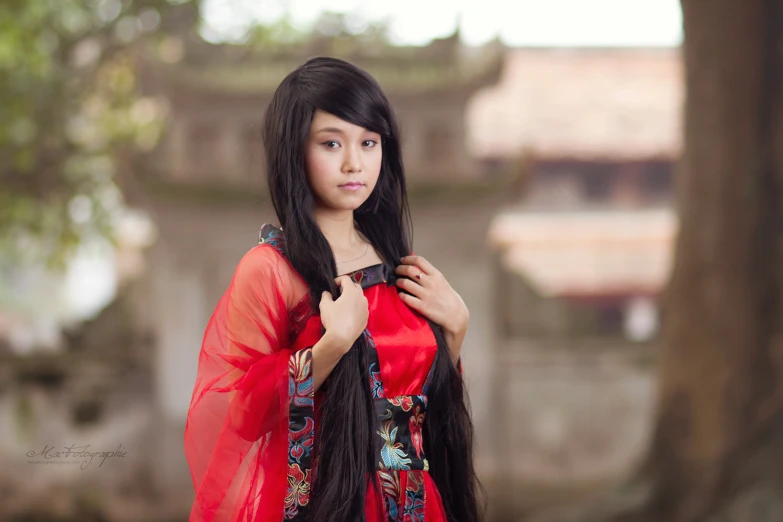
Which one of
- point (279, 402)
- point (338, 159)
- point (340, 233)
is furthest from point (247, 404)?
point (338, 159)

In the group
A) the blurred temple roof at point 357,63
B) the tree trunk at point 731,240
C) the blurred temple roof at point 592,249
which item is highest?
the blurred temple roof at point 357,63

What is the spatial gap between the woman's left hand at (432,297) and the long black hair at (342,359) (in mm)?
32

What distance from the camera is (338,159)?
1.86 meters

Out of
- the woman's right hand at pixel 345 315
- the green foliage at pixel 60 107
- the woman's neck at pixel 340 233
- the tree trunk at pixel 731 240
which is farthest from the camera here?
the green foliage at pixel 60 107

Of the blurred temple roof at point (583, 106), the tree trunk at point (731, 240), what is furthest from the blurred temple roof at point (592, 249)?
the tree trunk at point (731, 240)

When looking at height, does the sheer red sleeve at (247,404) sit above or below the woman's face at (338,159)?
below

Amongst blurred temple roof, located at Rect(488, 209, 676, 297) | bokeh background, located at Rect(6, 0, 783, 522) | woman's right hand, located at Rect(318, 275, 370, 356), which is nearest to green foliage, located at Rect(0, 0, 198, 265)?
bokeh background, located at Rect(6, 0, 783, 522)

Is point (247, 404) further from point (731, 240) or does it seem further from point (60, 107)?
point (60, 107)

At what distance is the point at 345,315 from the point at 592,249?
36.7 ft

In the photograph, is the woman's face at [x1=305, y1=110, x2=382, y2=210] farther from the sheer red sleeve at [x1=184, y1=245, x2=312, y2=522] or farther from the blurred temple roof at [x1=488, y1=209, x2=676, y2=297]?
the blurred temple roof at [x1=488, y1=209, x2=676, y2=297]

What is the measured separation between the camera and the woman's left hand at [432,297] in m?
1.95

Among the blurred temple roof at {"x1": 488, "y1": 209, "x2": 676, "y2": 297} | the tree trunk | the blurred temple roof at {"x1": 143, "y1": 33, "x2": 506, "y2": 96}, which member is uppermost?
the blurred temple roof at {"x1": 143, "y1": 33, "x2": 506, "y2": 96}

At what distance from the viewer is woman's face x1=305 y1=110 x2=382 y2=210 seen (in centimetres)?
185

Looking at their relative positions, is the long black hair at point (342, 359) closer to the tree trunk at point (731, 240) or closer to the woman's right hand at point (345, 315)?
the woman's right hand at point (345, 315)
